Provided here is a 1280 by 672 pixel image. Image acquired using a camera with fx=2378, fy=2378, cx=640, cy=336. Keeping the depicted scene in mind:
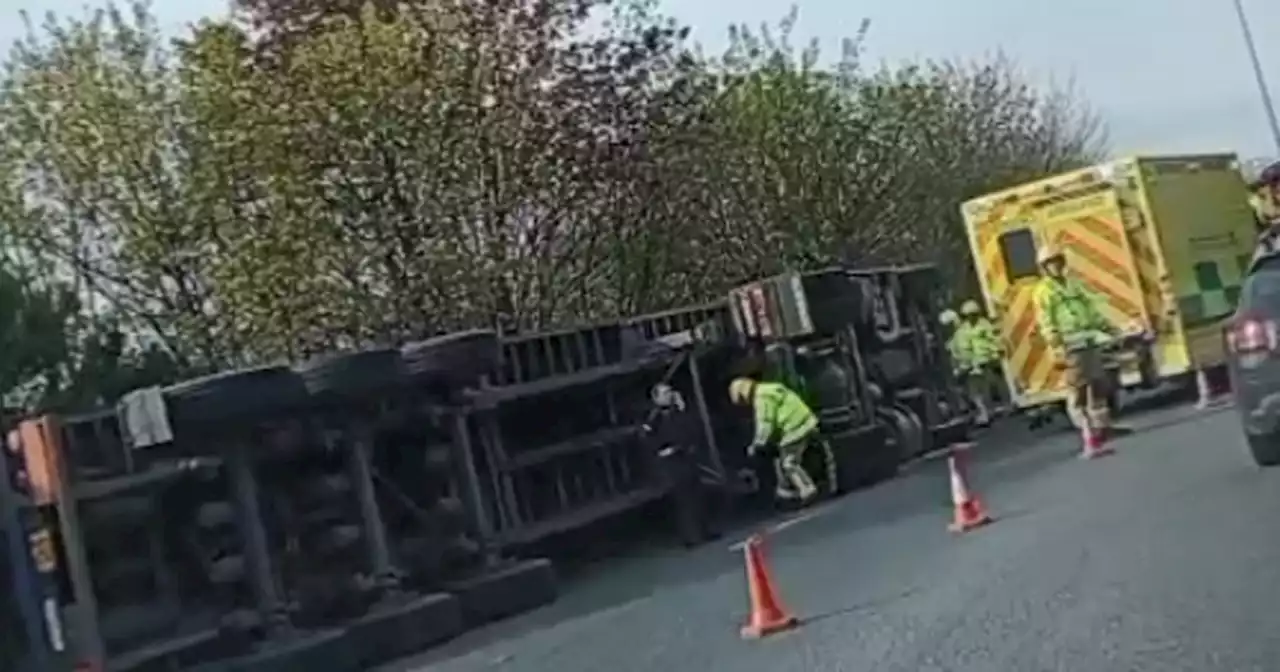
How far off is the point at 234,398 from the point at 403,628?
5.56 feet

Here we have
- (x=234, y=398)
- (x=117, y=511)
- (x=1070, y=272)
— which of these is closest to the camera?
(x=117, y=511)

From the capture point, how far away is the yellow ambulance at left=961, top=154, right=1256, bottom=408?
2392 cm

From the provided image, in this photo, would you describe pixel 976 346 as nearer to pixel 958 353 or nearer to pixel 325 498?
pixel 958 353

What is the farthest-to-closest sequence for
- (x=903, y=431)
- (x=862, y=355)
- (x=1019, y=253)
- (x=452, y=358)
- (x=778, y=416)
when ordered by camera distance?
1. (x=1019, y=253)
2. (x=903, y=431)
3. (x=862, y=355)
4. (x=778, y=416)
5. (x=452, y=358)

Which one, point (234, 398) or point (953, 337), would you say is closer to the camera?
point (234, 398)

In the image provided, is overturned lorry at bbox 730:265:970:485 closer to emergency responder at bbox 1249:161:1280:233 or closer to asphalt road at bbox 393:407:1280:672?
asphalt road at bbox 393:407:1280:672

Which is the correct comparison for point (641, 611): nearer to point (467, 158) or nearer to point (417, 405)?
point (417, 405)

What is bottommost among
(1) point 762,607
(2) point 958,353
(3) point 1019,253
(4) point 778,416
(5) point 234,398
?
(1) point 762,607

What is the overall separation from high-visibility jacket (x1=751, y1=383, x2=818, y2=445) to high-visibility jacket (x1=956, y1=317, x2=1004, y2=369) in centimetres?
905

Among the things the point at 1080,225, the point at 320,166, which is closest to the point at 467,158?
the point at 320,166

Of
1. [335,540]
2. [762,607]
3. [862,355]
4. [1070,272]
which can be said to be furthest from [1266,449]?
[1070,272]

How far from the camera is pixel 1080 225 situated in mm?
24391

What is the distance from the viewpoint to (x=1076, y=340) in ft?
65.1

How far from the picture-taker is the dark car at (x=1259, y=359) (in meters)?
14.3
